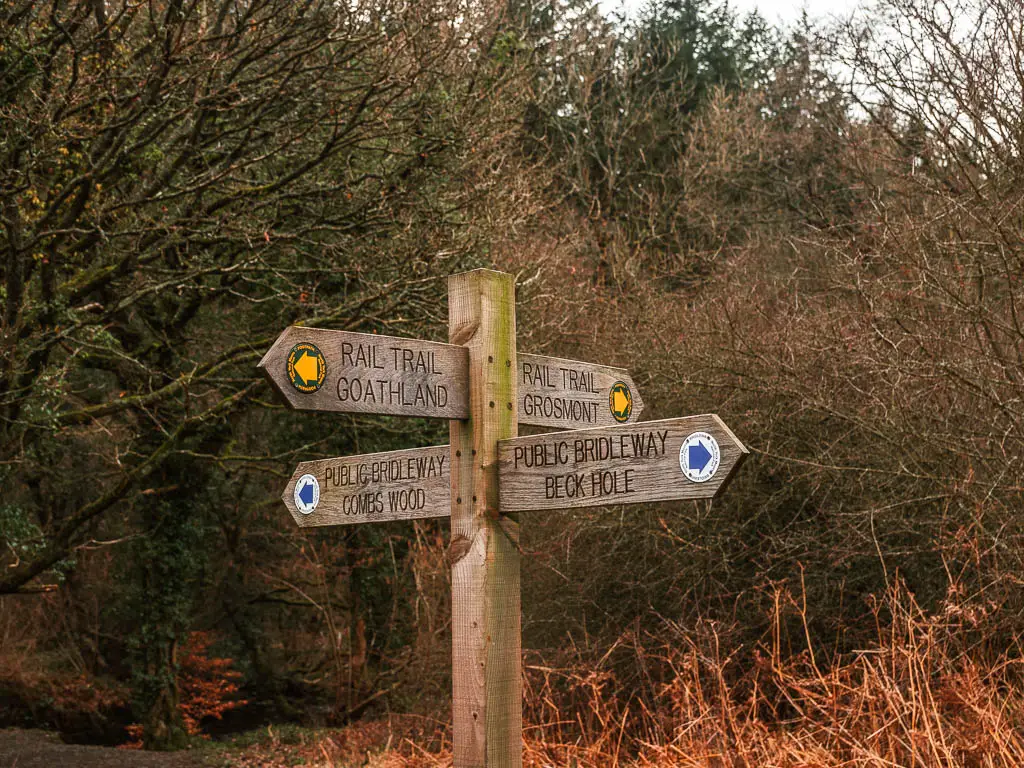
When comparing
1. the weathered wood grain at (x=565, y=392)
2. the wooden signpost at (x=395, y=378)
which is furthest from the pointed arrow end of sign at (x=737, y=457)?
the wooden signpost at (x=395, y=378)

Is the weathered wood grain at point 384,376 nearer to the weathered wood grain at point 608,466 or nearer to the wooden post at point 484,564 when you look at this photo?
the wooden post at point 484,564

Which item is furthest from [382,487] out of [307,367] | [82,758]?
[82,758]

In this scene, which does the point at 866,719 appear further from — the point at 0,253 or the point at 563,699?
the point at 0,253

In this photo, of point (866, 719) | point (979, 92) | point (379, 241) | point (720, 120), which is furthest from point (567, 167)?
point (866, 719)

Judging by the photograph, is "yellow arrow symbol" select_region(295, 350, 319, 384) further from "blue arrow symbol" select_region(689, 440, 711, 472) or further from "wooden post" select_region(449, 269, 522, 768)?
"blue arrow symbol" select_region(689, 440, 711, 472)

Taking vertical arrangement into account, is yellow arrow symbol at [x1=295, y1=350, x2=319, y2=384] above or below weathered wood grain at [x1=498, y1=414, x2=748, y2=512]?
above

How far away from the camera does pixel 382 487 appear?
149 inches

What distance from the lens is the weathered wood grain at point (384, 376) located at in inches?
130

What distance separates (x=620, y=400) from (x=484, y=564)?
0.94m

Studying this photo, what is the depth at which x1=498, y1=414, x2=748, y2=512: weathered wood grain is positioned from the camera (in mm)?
2938

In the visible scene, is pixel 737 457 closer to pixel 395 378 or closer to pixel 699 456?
pixel 699 456

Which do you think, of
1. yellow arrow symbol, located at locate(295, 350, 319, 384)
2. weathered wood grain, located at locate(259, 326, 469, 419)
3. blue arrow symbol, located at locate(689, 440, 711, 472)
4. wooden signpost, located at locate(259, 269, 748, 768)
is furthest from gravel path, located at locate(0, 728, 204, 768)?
blue arrow symbol, located at locate(689, 440, 711, 472)

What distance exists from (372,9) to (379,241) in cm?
221

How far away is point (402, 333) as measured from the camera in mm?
10992
